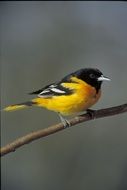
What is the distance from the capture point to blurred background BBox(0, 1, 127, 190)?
0.92 metres

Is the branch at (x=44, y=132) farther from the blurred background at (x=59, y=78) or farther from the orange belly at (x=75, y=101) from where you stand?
the blurred background at (x=59, y=78)

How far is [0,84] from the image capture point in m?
1.06

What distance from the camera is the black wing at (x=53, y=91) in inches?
32.5

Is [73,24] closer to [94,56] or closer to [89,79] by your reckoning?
[94,56]

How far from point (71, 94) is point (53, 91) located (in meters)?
0.04

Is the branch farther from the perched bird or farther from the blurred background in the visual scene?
the blurred background

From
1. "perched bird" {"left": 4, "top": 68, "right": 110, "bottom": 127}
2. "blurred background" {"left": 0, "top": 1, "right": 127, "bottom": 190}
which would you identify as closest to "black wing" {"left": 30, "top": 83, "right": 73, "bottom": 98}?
"perched bird" {"left": 4, "top": 68, "right": 110, "bottom": 127}

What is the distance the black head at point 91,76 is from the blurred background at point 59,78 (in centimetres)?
7

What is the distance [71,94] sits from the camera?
84 cm

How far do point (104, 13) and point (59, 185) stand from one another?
47 cm

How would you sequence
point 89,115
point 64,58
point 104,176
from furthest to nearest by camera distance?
1. point 64,58
2. point 104,176
3. point 89,115

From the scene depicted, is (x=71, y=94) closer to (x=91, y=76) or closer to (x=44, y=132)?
(x=91, y=76)

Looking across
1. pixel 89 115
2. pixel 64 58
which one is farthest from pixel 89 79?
pixel 64 58

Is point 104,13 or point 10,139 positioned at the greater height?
point 104,13
